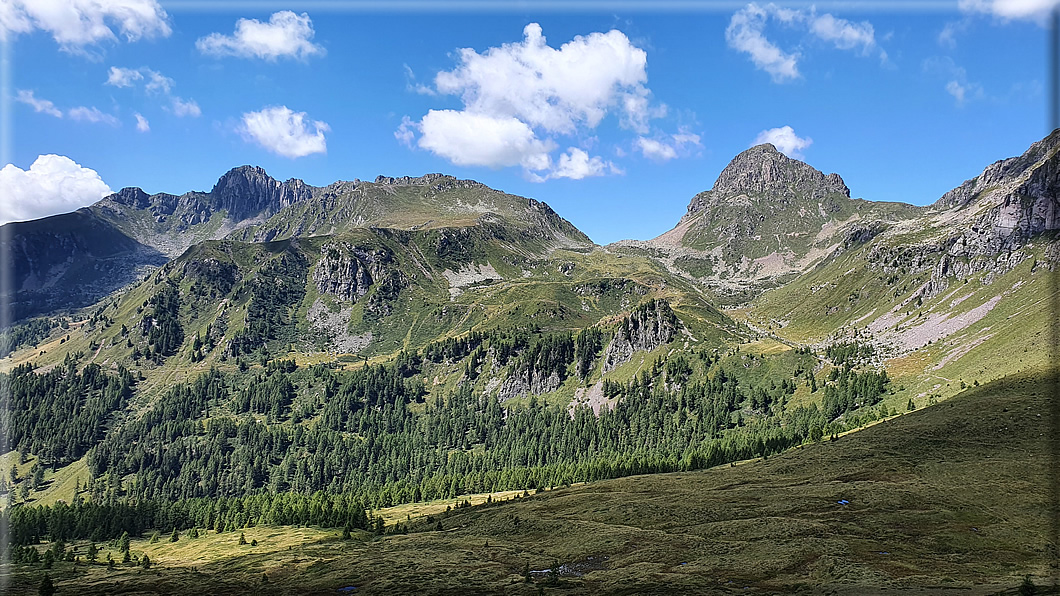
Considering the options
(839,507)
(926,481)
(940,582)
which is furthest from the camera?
(926,481)

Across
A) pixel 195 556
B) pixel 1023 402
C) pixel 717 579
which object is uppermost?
pixel 1023 402

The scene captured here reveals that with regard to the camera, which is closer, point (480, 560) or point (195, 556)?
point (480, 560)

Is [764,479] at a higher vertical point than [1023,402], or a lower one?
lower

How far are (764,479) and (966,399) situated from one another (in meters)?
70.4

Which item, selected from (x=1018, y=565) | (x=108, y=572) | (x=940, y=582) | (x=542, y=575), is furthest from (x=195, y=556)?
(x=1018, y=565)

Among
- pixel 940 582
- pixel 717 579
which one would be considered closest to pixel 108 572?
pixel 717 579

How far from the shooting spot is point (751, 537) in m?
92.8

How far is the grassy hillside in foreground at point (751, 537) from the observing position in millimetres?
73125

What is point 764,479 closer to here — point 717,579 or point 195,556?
point 717,579

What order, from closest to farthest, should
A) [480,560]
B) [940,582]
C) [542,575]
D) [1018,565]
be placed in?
[940,582], [1018,565], [542,575], [480,560]

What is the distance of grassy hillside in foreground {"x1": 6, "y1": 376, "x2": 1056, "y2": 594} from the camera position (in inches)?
2879

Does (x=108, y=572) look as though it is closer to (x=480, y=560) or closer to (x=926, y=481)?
(x=480, y=560)

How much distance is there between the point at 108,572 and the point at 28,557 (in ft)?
104

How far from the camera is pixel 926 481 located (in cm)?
11131
